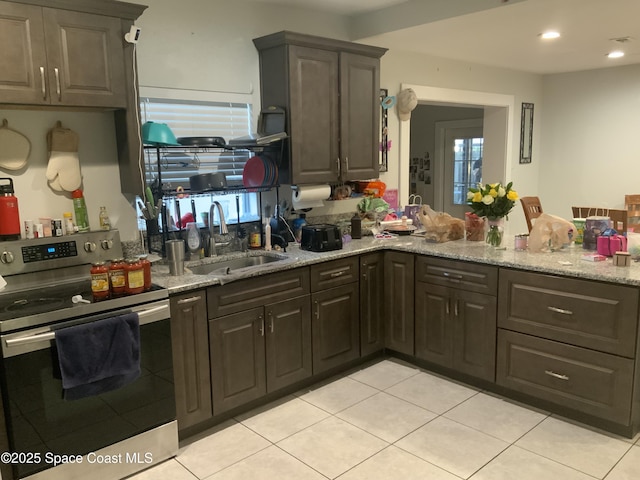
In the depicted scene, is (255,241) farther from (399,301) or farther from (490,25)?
(490,25)

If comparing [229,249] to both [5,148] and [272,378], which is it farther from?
[5,148]

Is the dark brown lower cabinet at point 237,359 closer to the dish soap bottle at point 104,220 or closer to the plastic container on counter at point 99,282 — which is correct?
the plastic container on counter at point 99,282

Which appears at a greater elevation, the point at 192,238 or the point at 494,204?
the point at 494,204

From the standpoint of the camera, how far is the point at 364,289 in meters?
3.61

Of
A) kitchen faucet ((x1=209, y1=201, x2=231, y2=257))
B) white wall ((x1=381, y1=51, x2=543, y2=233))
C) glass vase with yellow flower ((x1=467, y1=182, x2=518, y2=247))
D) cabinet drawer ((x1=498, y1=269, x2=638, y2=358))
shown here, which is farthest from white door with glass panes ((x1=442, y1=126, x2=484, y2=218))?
kitchen faucet ((x1=209, y1=201, x2=231, y2=257))

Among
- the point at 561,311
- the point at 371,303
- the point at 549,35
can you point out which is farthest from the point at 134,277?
the point at 549,35

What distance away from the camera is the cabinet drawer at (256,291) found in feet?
9.17

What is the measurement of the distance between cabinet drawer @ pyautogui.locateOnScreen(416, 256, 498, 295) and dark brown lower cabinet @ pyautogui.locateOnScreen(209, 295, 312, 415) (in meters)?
0.85

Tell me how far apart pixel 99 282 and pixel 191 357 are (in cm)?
64

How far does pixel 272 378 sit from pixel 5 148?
74.9 inches

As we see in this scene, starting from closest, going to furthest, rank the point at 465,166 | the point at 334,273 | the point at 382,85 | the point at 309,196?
1. the point at 334,273
2. the point at 309,196
3. the point at 382,85
4. the point at 465,166

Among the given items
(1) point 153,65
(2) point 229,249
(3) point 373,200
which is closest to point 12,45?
(1) point 153,65

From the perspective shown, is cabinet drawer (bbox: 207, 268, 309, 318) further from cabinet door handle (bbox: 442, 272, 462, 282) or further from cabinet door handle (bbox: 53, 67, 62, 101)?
cabinet door handle (bbox: 53, 67, 62, 101)

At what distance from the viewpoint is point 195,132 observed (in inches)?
134
